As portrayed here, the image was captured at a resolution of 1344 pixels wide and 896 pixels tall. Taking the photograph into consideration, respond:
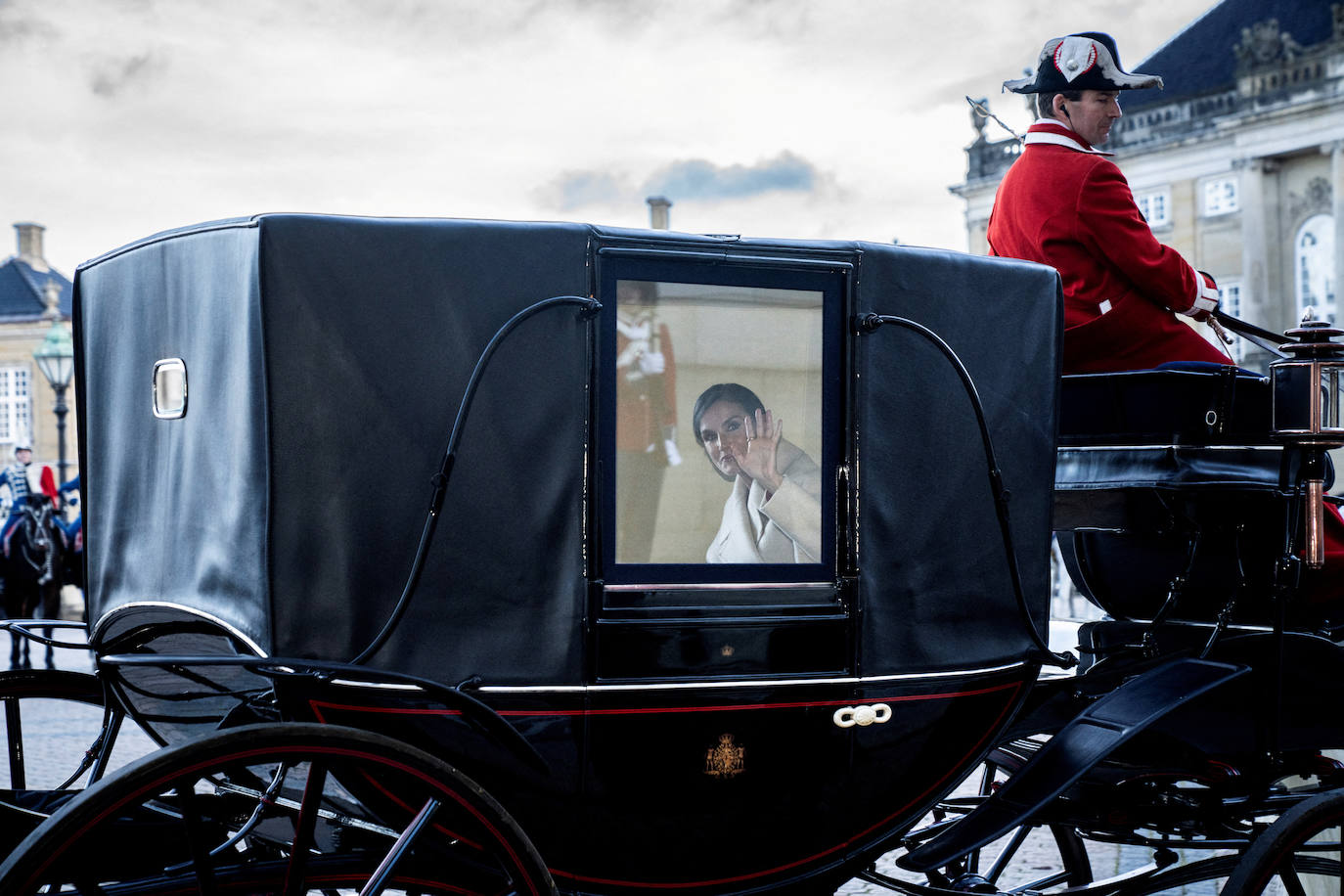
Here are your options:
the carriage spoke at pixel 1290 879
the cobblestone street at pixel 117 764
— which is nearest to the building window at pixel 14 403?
the cobblestone street at pixel 117 764

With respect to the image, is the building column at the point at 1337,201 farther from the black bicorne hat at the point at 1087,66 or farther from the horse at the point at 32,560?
the black bicorne hat at the point at 1087,66

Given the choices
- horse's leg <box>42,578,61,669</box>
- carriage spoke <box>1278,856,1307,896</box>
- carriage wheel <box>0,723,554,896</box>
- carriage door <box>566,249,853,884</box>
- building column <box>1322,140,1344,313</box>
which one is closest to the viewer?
carriage wheel <box>0,723,554,896</box>

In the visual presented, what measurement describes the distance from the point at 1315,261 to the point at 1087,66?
3241cm

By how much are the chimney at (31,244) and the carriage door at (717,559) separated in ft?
149

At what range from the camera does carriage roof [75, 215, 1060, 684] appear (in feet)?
7.61

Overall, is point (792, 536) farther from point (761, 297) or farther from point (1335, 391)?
point (1335, 391)

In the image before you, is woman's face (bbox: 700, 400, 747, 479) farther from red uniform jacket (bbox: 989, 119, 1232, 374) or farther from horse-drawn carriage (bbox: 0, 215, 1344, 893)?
red uniform jacket (bbox: 989, 119, 1232, 374)

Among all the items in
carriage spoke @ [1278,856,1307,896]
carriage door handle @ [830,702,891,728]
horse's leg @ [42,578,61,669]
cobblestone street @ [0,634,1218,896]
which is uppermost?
carriage door handle @ [830,702,891,728]

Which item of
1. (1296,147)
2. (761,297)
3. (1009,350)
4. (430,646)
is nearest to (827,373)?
(761,297)

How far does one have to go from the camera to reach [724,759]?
2572 millimetres

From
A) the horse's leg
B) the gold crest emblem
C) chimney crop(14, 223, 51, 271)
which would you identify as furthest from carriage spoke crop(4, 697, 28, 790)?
chimney crop(14, 223, 51, 271)

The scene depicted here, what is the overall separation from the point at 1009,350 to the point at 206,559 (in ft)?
5.30

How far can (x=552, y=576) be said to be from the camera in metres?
2.46

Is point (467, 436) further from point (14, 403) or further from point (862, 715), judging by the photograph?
point (14, 403)
